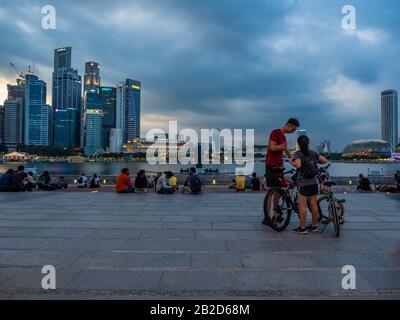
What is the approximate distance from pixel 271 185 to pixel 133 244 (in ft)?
10.2

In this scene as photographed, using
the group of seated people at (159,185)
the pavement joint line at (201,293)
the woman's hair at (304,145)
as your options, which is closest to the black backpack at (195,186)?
the group of seated people at (159,185)

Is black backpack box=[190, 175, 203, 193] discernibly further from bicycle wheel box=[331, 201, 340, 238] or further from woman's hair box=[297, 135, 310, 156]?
bicycle wheel box=[331, 201, 340, 238]

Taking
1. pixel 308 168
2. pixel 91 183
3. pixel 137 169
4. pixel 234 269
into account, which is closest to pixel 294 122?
pixel 308 168

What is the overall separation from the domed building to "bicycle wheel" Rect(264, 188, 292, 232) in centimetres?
20274

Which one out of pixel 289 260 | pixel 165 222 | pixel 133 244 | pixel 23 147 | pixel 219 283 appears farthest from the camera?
pixel 23 147

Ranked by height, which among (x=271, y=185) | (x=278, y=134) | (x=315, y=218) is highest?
(x=278, y=134)

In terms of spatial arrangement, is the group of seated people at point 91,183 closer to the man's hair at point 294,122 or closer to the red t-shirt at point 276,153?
the red t-shirt at point 276,153

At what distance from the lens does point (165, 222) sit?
23.2 ft

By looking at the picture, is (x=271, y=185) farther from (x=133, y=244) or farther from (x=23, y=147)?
(x=23, y=147)

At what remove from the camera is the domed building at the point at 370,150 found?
18125 cm

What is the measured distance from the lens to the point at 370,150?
595 feet

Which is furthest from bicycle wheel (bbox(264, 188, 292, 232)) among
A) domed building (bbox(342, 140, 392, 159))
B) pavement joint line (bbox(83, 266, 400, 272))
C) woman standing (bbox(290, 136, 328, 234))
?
domed building (bbox(342, 140, 392, 159))

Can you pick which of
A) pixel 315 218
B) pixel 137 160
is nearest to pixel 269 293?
pixel 315 218

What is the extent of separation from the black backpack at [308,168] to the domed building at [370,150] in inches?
7992
